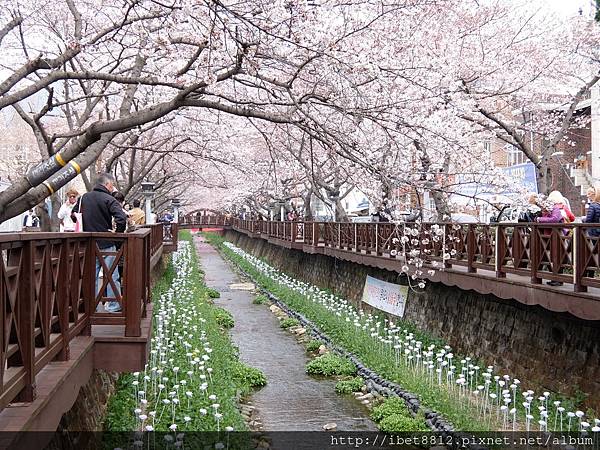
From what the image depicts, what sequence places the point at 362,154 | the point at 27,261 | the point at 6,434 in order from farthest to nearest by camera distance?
the point at 362,154 < the point at 27,261 < the point at 6,434

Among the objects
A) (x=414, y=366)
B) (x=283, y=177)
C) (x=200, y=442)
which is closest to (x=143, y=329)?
(x=200, y=442)

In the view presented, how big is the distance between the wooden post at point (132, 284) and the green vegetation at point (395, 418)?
4672mm

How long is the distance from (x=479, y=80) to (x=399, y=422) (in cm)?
1057

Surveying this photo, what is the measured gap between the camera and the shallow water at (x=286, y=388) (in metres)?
10.7

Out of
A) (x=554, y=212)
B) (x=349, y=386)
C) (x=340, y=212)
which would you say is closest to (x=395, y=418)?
(x=349, y=386)

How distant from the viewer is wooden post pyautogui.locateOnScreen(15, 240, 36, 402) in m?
4.18

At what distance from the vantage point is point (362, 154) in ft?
24.0

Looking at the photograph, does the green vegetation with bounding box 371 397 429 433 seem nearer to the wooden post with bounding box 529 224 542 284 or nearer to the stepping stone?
the wooden post with bounding box 529 224 542 284

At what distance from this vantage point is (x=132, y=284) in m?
7.01

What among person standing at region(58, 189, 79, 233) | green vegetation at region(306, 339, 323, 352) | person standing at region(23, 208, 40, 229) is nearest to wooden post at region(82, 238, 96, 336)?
person standing at region(58, 189, 79, 233)

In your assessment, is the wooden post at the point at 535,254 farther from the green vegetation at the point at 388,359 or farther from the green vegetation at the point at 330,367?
the green vegetation at the point at 330,367

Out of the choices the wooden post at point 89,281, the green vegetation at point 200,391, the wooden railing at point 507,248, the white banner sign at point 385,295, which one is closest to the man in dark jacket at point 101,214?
the wooden post at point 89,281

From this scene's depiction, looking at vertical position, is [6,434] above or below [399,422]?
above

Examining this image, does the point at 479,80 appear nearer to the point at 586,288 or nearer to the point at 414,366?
the point at 414,366
